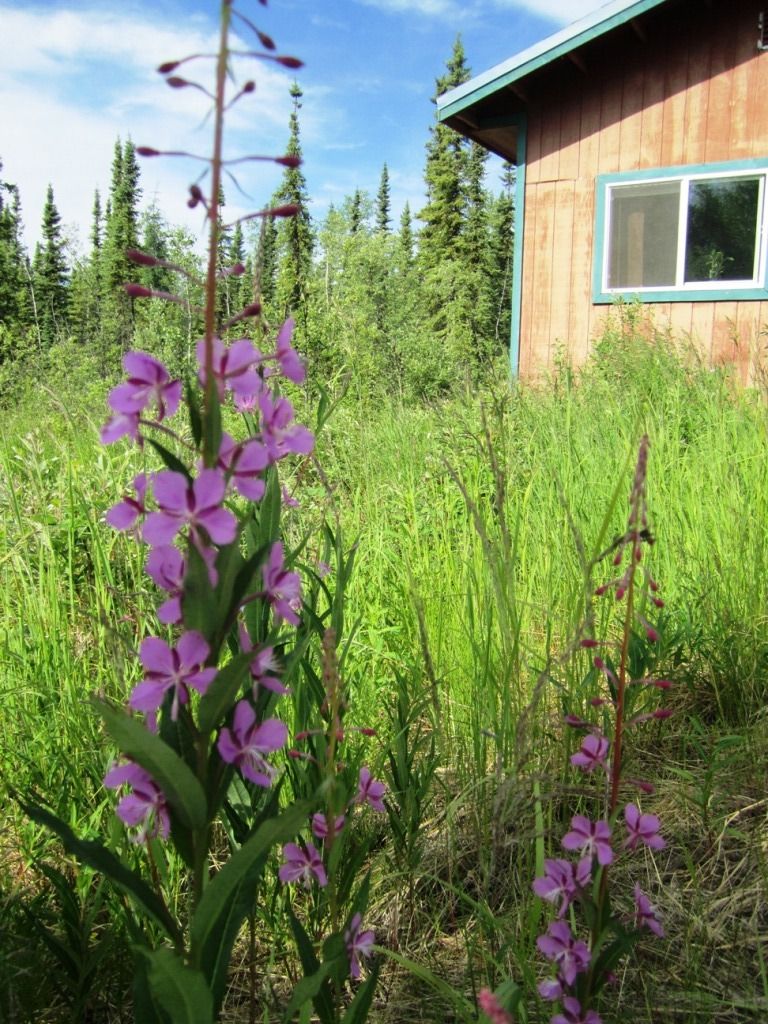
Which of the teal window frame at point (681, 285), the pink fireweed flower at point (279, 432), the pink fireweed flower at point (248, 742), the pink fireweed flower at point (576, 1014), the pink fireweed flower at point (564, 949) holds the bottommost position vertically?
the pink fireweed flower at point (576, 1014)

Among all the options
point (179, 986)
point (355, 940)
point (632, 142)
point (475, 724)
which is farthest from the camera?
point (632, 142)

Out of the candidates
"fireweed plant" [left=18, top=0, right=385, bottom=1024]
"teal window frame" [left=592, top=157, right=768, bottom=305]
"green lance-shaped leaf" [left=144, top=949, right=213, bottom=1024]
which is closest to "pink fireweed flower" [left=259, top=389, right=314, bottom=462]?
"fireweed plant" [left=18, top=0, right=385, bottom=1024]

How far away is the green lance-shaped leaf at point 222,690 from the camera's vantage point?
26.8 inches

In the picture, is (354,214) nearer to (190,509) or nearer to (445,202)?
(445,202)

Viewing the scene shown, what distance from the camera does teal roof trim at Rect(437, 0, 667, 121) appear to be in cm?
721

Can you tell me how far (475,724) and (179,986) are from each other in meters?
1.06

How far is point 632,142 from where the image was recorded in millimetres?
7910

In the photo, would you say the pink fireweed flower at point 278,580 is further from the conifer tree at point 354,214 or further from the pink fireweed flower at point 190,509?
the conifer tree at point 354,214

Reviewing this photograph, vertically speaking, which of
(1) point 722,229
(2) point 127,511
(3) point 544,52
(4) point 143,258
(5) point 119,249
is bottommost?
(2) point 127,511

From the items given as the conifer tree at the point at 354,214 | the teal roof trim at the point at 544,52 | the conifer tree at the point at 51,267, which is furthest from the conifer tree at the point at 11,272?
the teal roof trim at the point at 544,52

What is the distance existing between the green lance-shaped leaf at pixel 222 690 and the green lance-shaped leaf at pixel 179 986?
0.19 metres

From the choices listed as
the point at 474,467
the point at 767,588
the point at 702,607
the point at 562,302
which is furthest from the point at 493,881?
the point at 562,302

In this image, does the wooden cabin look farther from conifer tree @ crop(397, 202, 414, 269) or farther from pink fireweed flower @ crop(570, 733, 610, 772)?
conifer tree @ crop(397, 202, 414, 269)

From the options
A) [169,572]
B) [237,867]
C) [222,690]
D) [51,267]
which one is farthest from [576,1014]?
[51,267]
